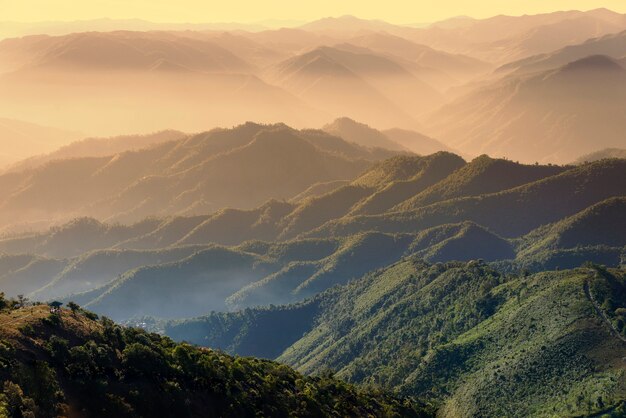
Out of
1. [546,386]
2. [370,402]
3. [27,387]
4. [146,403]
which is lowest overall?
[546,386]

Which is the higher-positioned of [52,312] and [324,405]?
[52,312]

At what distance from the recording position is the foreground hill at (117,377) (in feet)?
354

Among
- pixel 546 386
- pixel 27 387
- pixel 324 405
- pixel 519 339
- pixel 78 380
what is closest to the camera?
pixel 27 387

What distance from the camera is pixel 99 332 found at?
12700 centimetres

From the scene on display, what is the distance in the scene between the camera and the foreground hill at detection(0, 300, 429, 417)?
108m

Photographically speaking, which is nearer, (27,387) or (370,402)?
(27,387)

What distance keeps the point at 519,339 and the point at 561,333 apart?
10048 millimetres

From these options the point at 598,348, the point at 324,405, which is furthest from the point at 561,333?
the point at 324,405

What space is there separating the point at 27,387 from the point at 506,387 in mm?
96466

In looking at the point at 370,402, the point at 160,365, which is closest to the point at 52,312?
the point at 160,365

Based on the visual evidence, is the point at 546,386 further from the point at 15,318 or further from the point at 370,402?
the point at 15,318

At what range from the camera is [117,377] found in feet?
388

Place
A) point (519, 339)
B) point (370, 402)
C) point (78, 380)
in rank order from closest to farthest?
point (78, 380), point (370, 402), point (519, 339)

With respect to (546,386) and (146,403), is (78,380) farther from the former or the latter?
(546,386)
